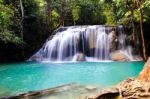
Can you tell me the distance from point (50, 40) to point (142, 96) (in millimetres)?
22726

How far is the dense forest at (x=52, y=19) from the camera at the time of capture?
24938 millimetres

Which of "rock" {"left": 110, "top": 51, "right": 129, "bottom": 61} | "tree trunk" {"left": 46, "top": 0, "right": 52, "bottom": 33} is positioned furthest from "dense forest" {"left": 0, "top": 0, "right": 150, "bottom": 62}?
"rock" {"left": 110, "top": 51, "right": 129, "bottom": 61}

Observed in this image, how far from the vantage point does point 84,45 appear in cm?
2855

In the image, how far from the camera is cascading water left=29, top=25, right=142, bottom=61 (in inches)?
1081

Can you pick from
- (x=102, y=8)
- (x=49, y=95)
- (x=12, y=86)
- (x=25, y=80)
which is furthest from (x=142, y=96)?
(x=102, y=8)

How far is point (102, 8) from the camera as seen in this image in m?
38.8

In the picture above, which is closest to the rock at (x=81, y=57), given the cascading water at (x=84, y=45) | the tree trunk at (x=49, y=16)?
the cascading water at (x=84, y=45)

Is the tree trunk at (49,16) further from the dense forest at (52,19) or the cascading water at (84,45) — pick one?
the cascading water at (84,45)

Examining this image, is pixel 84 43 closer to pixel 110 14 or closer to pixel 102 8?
pixel 110 14

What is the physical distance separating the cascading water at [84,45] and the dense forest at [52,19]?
118 cm

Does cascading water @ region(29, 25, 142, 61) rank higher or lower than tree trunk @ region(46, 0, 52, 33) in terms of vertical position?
lower

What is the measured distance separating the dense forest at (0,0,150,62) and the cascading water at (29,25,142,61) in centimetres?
118

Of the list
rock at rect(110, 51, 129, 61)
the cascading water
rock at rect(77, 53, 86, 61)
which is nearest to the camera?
rock at rect(110, 51, 129, 61)

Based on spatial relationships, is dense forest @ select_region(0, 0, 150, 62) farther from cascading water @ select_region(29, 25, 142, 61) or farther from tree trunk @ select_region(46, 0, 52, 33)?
cascading water @ select_region(29, 25, 142, 61)
